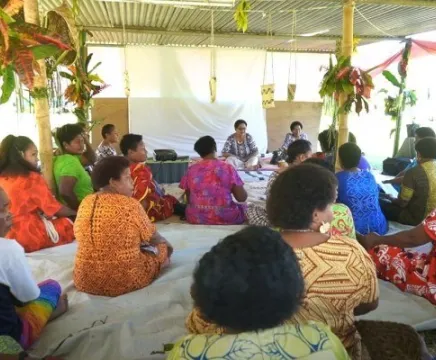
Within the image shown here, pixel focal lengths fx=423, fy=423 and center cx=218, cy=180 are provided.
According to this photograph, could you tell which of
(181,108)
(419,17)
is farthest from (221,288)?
(181,108)

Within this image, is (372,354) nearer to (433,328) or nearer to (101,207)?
(433,328)

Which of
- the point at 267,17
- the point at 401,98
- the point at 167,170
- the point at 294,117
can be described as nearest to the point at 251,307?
the point at 167,170

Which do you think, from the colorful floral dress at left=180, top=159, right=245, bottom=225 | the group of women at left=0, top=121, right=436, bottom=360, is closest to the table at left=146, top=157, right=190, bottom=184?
the group of women at left=0, top=121, right=436, bottom=360

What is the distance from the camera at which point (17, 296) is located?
1.73m

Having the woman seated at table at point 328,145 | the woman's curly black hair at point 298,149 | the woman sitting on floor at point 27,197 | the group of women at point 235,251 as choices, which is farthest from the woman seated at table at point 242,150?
the woman sitting on floor at point 27,197

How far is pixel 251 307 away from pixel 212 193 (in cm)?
283

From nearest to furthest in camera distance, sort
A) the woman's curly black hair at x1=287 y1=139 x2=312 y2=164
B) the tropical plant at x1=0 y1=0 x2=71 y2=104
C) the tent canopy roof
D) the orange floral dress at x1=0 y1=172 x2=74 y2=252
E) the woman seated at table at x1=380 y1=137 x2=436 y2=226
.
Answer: the tropical plant at x1=0 y1=0 x2=71 y2=104, the orange floral dress at x1=0 y1=172 x2=74 y2=252, the woman seated at table at x1=380 y1=137 x2=436 y2=226, the woman's curly black hair at x1=287 y1=139 x2=312 y2=164, the tent canopy roof

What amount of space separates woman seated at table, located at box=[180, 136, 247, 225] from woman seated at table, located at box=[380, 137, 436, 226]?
4.34 feet

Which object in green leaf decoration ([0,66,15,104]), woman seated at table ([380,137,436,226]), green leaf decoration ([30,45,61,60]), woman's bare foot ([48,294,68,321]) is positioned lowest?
woman's bare foot ([48,294,68,321])

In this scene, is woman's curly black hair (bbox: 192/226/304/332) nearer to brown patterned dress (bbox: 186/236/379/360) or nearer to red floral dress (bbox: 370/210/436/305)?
brown patterned dress (bbox: 186/236/379/360)

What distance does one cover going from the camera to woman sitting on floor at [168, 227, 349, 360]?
33.9 inches

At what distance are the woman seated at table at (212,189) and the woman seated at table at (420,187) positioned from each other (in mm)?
1323

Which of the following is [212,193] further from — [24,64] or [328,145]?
[24,64]

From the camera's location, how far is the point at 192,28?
6.89 m
